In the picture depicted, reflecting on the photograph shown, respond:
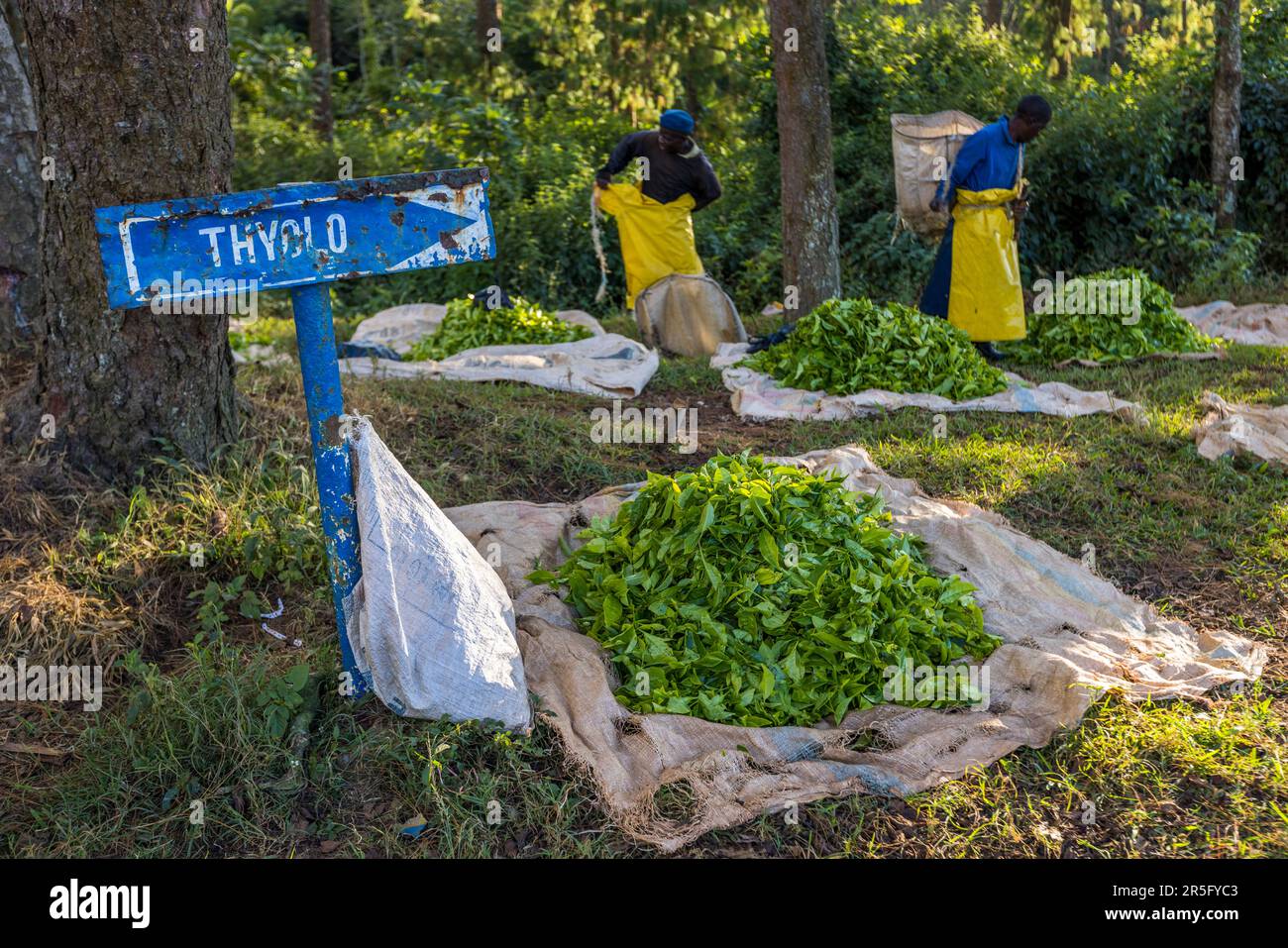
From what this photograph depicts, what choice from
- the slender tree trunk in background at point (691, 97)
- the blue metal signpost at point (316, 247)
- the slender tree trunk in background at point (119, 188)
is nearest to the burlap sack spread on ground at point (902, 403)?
the slender tree trunk in background at point (119, 188)

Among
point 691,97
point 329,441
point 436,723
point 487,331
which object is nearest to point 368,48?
point 691,97

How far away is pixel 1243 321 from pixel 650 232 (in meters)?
4.17

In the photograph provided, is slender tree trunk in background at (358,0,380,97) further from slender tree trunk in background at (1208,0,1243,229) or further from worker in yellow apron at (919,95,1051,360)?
worker in yellow apron at (919,95,1051,360)

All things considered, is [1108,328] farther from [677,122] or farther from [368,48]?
[368,48]

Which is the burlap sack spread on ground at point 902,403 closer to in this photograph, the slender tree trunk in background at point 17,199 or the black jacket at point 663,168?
the black jacket at point 663,168

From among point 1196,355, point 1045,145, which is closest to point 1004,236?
point 1196,355

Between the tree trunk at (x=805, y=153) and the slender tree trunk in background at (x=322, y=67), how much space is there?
864cm

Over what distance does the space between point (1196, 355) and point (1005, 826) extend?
5062 mm

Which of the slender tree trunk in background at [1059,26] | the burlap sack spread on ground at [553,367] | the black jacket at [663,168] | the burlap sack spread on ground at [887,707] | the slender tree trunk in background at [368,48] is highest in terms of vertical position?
the slender tree trunk in background at [368,48]

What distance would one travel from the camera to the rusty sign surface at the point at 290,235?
2418 mm

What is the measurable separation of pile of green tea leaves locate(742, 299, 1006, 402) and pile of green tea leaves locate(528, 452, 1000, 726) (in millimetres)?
2530

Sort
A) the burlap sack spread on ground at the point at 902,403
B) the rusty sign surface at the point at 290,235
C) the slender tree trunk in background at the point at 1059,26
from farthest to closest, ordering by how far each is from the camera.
→ the slender tree trunk in background at the point at 1059,26 < the burlap sack spread on ground at the point at 902,403 < the rusty sign surface at the point at 290,235

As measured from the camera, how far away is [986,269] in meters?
6.85

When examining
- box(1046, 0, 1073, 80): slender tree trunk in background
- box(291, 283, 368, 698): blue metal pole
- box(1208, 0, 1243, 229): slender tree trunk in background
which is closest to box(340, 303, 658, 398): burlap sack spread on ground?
box(291, 283, 368, 698): blue metal pole
